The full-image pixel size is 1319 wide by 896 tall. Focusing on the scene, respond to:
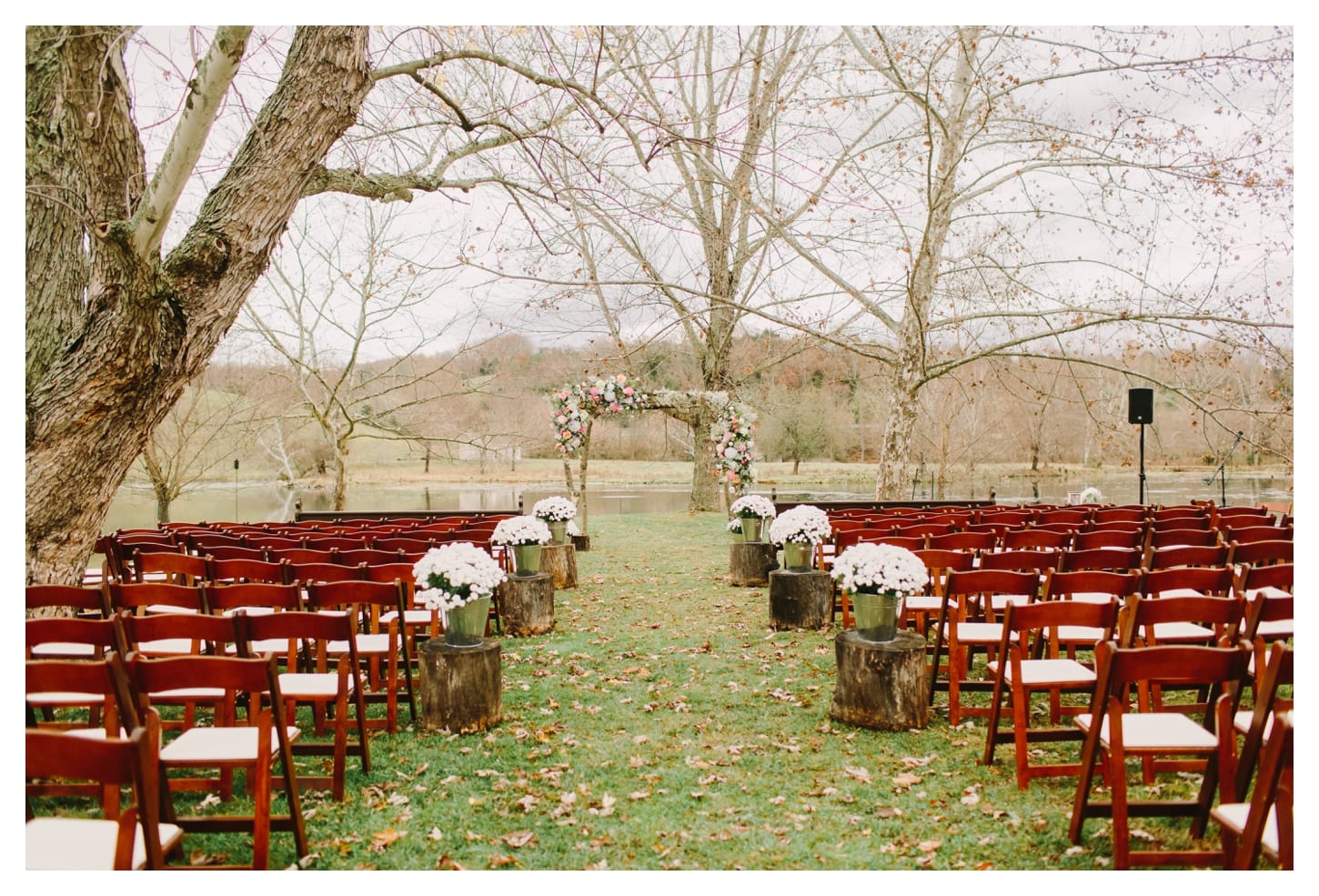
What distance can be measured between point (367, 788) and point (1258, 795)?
3484 millimetres

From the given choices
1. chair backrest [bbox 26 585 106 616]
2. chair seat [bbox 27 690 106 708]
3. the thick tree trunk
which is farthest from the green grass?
the thick tree trunk

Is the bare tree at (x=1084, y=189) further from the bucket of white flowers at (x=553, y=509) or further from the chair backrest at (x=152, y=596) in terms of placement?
the chair backrest at (x=152, y=596)

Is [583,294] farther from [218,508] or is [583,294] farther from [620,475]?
[620,475]

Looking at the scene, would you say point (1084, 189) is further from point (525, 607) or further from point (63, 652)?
point (63, 652)

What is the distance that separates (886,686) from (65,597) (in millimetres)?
4363

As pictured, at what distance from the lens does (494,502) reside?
29.8 meters

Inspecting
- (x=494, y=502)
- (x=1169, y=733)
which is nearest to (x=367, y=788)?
(x=1169, y=733)

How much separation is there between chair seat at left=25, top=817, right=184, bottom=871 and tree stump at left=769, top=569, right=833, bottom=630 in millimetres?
5287

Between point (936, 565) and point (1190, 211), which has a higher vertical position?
point (1190, 211)

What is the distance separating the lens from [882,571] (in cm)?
470

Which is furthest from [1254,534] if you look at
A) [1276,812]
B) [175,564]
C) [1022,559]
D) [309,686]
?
[175,564]

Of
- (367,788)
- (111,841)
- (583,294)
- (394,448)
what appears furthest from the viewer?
(394,448)

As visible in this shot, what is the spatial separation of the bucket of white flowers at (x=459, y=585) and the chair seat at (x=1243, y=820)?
3.36 meters

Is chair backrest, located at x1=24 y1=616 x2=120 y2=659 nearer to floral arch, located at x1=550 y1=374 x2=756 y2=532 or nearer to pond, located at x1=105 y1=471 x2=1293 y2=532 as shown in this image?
floral arch, located at x1=550 y1=374 x2=756 y2=532
